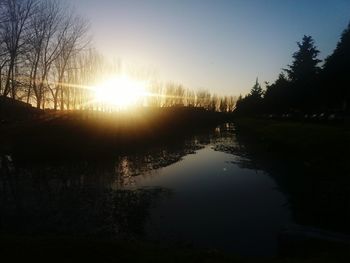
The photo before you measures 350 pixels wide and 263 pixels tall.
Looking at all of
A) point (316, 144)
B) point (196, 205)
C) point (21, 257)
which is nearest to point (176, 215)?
point (196, 205)

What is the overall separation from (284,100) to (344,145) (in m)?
46.4

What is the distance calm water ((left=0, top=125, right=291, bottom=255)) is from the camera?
13070mm

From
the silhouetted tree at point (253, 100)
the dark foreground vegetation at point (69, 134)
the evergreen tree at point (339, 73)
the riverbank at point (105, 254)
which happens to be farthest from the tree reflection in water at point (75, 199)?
the silhouetted tree at point (253, 100)

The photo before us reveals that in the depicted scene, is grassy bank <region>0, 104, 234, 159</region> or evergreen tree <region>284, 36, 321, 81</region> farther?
evergreen tree <region>284, 36, 321, 81</region>

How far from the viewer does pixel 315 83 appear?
57.1 meters

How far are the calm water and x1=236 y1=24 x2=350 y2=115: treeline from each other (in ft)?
85.4

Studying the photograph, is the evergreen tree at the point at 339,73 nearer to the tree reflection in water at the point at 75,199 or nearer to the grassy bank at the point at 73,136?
the grassy bank at the point at 73,136

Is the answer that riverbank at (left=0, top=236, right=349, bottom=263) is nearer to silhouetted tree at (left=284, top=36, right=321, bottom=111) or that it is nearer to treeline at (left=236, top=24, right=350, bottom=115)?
treeline at (left=236, top=24, right=350, bottom=115)

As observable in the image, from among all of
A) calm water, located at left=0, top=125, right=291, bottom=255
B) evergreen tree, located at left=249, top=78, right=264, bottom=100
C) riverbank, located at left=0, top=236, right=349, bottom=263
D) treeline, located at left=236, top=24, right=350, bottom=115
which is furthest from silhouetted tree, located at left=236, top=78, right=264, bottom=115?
riverbank, located at left=0, top=236, right=349, bottom=263

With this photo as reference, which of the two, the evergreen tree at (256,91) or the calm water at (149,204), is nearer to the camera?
the calm water at (149,204)

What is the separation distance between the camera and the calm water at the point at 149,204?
1307cm

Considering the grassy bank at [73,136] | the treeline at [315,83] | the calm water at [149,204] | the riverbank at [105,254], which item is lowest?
the calm water at [149,204]

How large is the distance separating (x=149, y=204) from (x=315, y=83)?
154ft

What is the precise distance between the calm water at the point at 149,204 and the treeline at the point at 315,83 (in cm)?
2604
